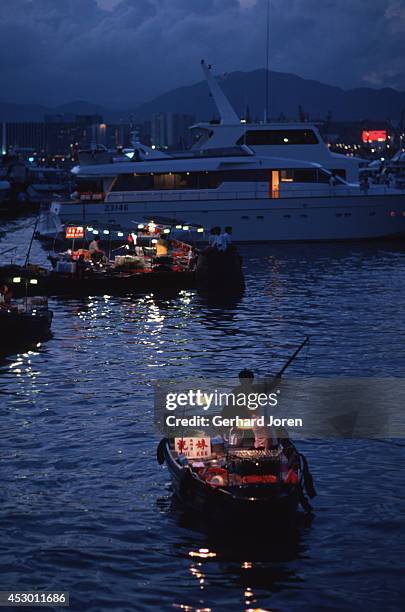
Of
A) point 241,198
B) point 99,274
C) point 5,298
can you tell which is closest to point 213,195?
point 241,198

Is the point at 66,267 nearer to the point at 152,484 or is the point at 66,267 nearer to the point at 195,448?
the point at 152,484

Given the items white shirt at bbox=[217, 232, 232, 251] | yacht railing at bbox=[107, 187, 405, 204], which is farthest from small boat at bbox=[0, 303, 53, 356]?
yacht railing at bbox=[107, 187, 405, 204]

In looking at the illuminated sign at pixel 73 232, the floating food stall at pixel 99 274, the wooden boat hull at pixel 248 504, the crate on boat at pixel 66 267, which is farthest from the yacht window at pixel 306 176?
the wooden boat hull at pixel 248 504

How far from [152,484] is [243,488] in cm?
317

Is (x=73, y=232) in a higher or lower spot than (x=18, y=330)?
higher

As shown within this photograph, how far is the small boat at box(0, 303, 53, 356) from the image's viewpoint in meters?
29.4

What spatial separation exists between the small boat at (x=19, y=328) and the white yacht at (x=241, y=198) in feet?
90.3

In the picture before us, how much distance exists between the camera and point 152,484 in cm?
1817

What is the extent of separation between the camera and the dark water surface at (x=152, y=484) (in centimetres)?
1434

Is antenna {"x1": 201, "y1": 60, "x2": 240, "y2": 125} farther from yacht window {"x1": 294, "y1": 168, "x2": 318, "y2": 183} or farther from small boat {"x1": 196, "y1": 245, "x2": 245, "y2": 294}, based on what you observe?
small boat {"x1": 196, "y1": 245, "x2": 245, "y2": 294}

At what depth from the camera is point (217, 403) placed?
23969mm

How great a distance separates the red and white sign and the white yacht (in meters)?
41.2

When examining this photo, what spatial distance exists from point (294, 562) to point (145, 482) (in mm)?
4089

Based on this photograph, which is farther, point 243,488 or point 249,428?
point 249,428
